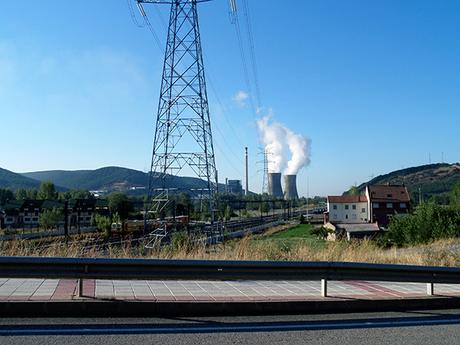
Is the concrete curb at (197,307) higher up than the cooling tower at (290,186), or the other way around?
the cooling tower at (290,186)

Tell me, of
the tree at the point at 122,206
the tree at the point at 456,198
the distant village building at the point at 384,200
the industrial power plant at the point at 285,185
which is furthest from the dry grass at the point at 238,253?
the industrial power plant at the point at 285,185

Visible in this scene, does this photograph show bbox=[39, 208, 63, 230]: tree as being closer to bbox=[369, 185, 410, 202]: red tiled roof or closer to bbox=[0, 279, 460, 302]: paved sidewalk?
bbox=[0, 279, 460, 302]: paved sidewalk

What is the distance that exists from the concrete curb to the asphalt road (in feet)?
0.67

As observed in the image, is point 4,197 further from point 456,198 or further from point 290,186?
point 290,186

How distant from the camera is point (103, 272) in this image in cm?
671

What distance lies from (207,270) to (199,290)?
113cm

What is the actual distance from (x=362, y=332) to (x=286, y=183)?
148081mm

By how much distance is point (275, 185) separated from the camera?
152375mm

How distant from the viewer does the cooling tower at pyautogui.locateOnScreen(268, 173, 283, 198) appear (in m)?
151

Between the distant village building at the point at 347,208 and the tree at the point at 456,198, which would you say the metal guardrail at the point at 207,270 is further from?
the distant village building at the point at 347,208

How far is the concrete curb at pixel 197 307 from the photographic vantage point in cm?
634

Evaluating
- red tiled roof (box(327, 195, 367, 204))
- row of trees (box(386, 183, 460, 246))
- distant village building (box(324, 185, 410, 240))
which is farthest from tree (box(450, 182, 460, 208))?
red tiled roof (box(327, 195, 367, 204))

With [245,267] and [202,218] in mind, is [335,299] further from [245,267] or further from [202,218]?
[202,218]

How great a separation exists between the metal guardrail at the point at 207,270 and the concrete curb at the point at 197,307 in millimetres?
346
